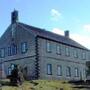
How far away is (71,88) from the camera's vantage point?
33.8m

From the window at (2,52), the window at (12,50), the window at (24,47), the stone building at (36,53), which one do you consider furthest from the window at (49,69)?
the window at (2,52)

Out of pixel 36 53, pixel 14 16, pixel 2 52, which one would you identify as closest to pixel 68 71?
pixel 36 53

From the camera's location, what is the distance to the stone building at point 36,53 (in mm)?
47188

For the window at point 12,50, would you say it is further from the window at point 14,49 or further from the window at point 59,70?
the window at point 59,70

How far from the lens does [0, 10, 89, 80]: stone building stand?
155 feet

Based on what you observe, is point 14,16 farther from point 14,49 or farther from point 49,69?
point 49,69

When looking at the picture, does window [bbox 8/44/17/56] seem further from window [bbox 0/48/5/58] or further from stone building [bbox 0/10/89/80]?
window [bbox 0/48/5/58]

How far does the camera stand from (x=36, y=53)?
1839 inches

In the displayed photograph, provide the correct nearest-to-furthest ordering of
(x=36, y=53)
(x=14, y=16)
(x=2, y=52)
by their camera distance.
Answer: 1. (x=36, y=53)
2. (x=14, y=16)
3. (x=2, y=52)

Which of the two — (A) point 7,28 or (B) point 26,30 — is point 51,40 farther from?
(A) point 7,28

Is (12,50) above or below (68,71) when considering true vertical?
above

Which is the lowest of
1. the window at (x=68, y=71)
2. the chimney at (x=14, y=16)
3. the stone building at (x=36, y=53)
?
the window at (x=68, y=71)

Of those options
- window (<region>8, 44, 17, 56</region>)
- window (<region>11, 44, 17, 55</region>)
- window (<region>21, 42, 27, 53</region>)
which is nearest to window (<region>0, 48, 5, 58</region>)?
window (<region>8, 44, 17, 56</region>)

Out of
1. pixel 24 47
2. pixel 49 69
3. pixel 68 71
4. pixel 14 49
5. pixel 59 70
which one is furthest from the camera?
pixel 68 71
